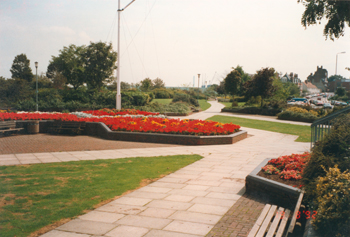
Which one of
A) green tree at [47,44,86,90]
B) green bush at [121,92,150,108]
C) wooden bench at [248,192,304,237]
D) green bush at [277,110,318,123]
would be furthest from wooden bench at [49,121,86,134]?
green tree at [47,44,86,90]

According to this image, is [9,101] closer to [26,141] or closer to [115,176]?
[26,141]

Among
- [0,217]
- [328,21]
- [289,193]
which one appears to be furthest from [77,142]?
[328,21]

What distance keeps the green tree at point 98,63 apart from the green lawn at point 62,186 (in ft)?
99.4

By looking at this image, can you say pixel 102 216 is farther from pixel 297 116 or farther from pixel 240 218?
pixel 297 116

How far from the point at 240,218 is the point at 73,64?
39.5 metres

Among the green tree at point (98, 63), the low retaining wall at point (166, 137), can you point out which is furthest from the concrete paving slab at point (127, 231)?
the green tree at point (98, 63)

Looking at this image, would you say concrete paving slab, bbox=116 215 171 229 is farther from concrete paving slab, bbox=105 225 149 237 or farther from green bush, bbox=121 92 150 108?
green bush, bbox=121 92 150 108

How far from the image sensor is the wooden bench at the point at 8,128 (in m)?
13.1

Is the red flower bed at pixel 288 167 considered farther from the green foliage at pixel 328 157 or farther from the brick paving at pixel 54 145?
the brick paving at pixel 54 145

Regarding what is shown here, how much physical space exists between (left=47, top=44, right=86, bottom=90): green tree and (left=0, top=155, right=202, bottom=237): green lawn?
3277 centimetres

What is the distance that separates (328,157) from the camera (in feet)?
15.2

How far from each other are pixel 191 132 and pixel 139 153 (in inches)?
130

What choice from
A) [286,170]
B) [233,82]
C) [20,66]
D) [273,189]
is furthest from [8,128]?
[233,82]

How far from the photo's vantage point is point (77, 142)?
12.1 meters
